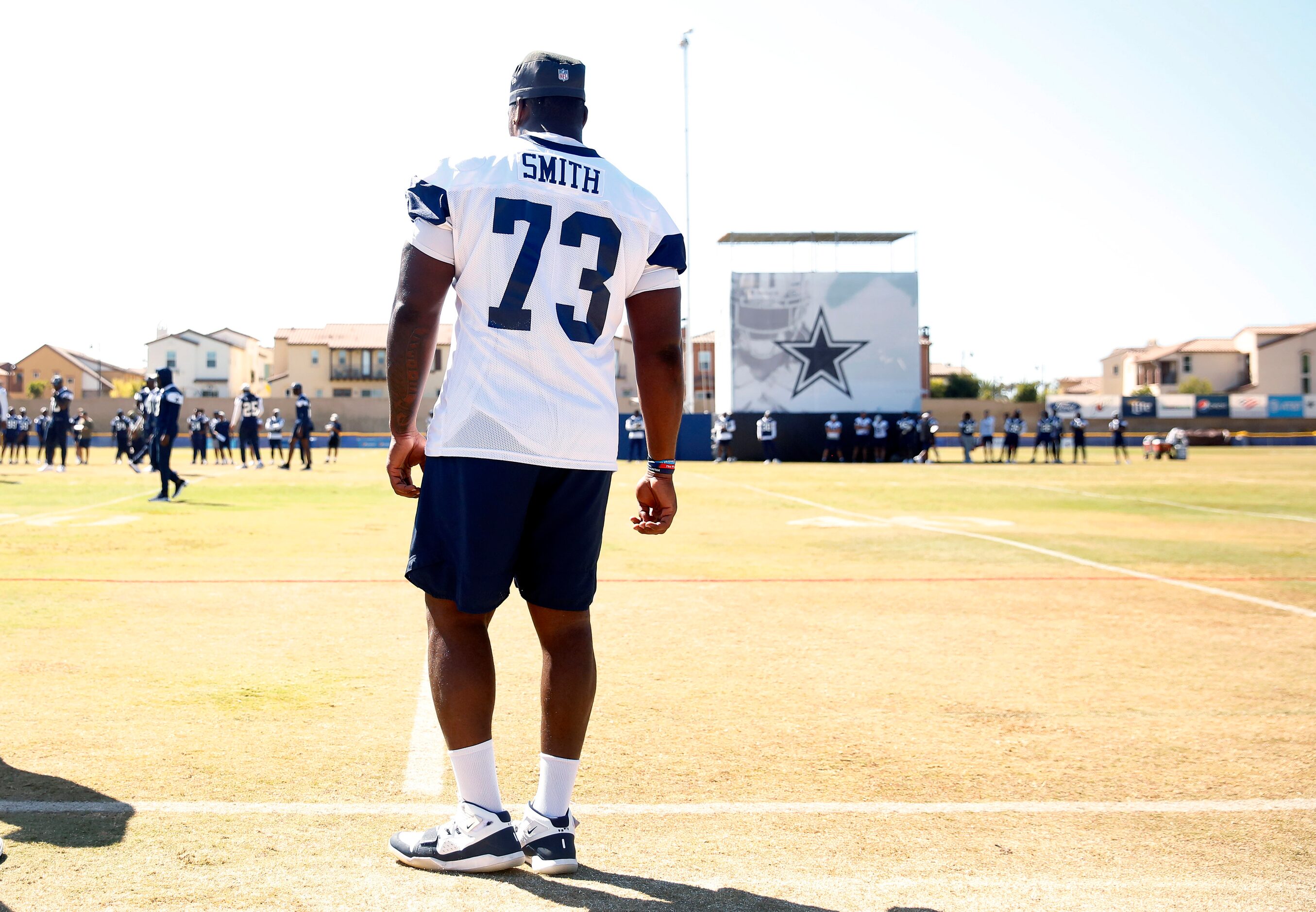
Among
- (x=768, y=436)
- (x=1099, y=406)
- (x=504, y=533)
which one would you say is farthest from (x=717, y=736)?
(x=1099, y=406)

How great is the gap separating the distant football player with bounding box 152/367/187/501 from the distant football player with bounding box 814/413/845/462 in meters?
28.4

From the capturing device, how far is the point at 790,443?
44.3 m

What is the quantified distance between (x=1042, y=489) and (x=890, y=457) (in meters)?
22.1

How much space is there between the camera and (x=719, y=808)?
3.27 m

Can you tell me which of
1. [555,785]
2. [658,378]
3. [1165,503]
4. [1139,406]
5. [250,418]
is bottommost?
[1165,503]

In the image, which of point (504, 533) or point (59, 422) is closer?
point (504, 533)

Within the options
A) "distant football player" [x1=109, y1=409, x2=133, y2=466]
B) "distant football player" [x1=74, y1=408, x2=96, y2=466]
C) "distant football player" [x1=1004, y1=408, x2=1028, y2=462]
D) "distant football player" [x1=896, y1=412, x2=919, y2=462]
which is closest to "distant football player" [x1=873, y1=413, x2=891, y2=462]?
"distant football player" [x1=896, y1=412, x2=919, y2=462]

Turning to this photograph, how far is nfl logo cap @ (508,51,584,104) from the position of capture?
10.2 feet

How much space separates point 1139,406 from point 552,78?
77.6m

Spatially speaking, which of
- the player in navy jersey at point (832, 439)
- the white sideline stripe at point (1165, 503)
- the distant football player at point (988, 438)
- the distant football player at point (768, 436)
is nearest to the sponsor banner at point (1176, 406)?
the distant football player at point (988, 438)

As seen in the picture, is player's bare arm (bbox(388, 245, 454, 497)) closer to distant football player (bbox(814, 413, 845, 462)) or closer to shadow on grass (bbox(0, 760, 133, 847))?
shadow on grass (bbox(0, 760, 133, 847))

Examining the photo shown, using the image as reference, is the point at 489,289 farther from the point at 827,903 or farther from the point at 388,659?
the point at 388,659

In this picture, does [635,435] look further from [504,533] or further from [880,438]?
[504,533]

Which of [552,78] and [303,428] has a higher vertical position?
[552,78]
